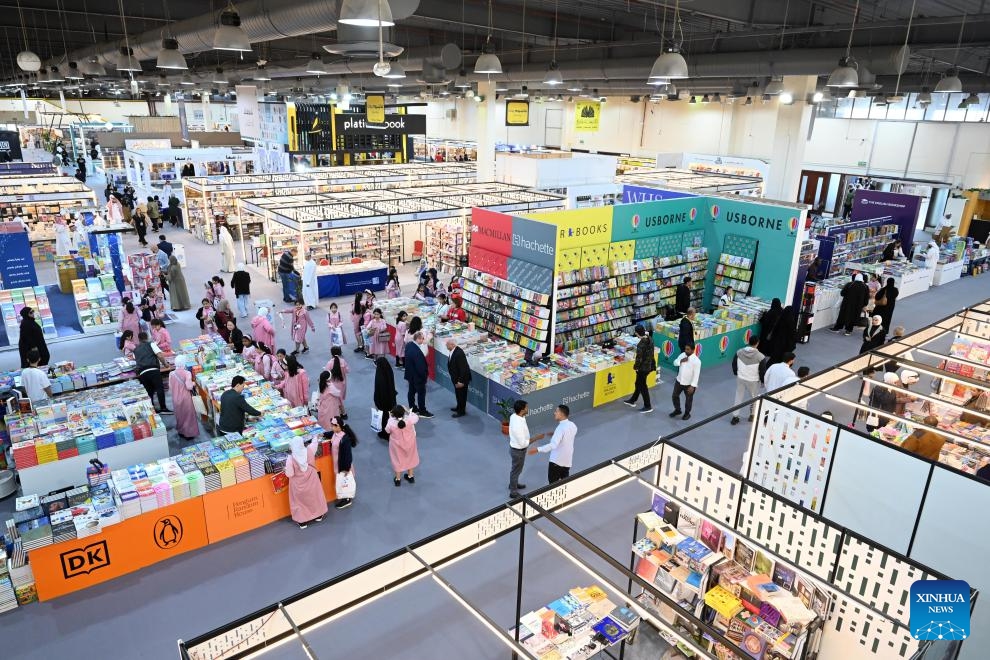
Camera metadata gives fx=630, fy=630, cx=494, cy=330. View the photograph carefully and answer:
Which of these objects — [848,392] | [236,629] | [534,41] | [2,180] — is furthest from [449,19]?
[2,180]

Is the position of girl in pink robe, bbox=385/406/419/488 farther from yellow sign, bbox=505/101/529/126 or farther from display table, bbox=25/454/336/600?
yellow sign, bbox=505/101/529/126

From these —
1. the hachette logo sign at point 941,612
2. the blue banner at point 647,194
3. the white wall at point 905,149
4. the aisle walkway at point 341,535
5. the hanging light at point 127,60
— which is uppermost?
the hanging light at point 127,60

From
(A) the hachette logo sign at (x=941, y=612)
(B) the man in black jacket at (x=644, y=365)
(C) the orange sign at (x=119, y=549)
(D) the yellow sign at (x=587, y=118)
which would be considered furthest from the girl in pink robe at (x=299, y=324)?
(D) the yellow sign at (x=587, y=118)

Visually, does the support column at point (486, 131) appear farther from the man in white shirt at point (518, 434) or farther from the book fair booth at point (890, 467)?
the book fair booth at point (890, 467)

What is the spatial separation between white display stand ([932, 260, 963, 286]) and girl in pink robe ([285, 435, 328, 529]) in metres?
18.4

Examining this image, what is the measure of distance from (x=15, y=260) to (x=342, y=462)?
12.1 meters

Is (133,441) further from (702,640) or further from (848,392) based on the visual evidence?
(848,392)

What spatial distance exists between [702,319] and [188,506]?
913cm

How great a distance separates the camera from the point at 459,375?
941cm

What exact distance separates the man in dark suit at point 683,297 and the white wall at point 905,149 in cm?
2077

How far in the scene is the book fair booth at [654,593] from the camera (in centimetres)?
371

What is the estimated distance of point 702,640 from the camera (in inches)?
192

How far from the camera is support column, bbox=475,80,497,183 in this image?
23000 mm

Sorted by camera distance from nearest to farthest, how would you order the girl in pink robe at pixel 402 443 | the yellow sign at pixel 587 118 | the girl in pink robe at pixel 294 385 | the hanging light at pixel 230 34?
the girl in pink robe at pixel 402 443 < the hanging light at pixel 230 34 < the girl in pink robe at pixel 294 385 < the yellow sign at pixel 587 118
